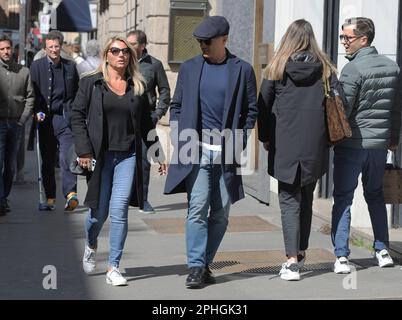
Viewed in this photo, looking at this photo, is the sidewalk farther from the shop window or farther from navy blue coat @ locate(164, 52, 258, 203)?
the shop window

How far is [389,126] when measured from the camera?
26.6ft

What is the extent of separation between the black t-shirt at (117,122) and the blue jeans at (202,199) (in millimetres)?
531

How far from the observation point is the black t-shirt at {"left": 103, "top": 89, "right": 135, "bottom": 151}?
748cm

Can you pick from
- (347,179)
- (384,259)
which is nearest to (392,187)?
(347,179)

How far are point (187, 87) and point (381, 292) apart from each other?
197cm

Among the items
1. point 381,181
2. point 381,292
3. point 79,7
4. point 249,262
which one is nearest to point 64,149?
point 249,262

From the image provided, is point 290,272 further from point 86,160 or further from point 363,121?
point 86,160

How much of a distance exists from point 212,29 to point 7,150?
15.3 feet

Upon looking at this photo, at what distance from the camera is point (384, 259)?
8.16m

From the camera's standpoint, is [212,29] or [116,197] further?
[116,197]

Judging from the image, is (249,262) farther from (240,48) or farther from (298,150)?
(240,48)

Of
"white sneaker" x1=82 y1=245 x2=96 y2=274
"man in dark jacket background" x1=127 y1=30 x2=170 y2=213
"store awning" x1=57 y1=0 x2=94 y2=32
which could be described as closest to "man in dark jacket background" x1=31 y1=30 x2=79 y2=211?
"man in dark jacket background" x1=127 y1=30 x2=170 y2=213

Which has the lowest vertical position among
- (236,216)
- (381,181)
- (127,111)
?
(236,216)

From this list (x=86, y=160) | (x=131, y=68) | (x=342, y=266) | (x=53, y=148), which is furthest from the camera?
(x=53, y=148)
